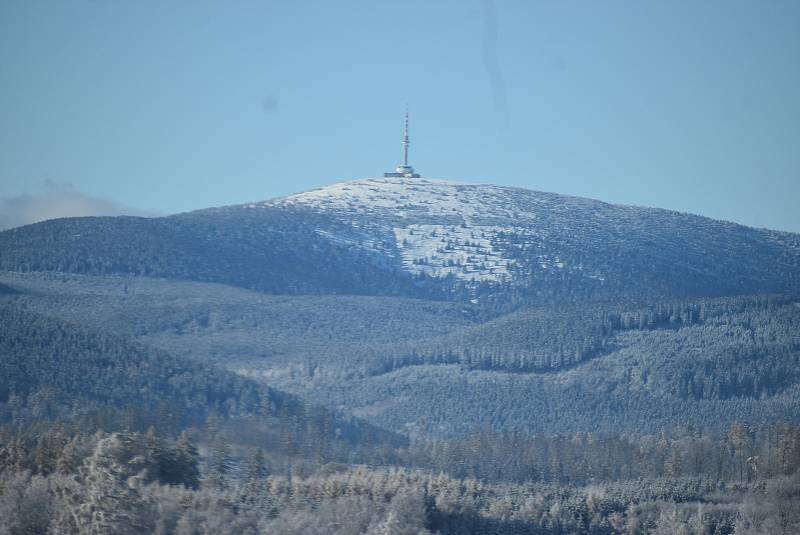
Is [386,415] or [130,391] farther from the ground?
[130,391]

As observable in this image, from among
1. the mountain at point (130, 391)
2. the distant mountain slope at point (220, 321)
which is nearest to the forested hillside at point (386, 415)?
the mountain at point (130, 391)

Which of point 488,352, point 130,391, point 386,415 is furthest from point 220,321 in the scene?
point 130,391

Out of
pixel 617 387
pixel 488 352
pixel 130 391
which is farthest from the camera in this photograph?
pixel 488 352

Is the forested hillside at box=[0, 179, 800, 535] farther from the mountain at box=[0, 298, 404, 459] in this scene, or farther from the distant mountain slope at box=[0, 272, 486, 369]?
the distant mountain slope at box=[0, 272, 486, 369]

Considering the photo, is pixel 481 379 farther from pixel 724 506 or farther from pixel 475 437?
pixel 724 506

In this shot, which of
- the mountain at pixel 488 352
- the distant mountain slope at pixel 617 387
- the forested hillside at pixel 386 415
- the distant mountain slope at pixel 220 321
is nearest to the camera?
the forested hillside at pixel 386 415

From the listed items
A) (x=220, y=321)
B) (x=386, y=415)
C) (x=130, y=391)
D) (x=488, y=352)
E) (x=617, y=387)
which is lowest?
(x=386, y=415)

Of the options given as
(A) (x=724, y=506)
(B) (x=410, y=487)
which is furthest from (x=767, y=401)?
(B) (x=410, y=487)

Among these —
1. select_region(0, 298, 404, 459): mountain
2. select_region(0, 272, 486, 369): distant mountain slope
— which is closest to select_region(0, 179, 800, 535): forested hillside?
select_region(0, 298, 404, 459): mountain

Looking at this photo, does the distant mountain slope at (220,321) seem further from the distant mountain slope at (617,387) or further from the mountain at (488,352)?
the distant mountain slope at (617,387)

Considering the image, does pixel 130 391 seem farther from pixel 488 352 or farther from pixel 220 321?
pixel 220 321

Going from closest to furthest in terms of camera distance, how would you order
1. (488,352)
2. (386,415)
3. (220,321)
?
(386,415) < (488,352) < (220,321)
